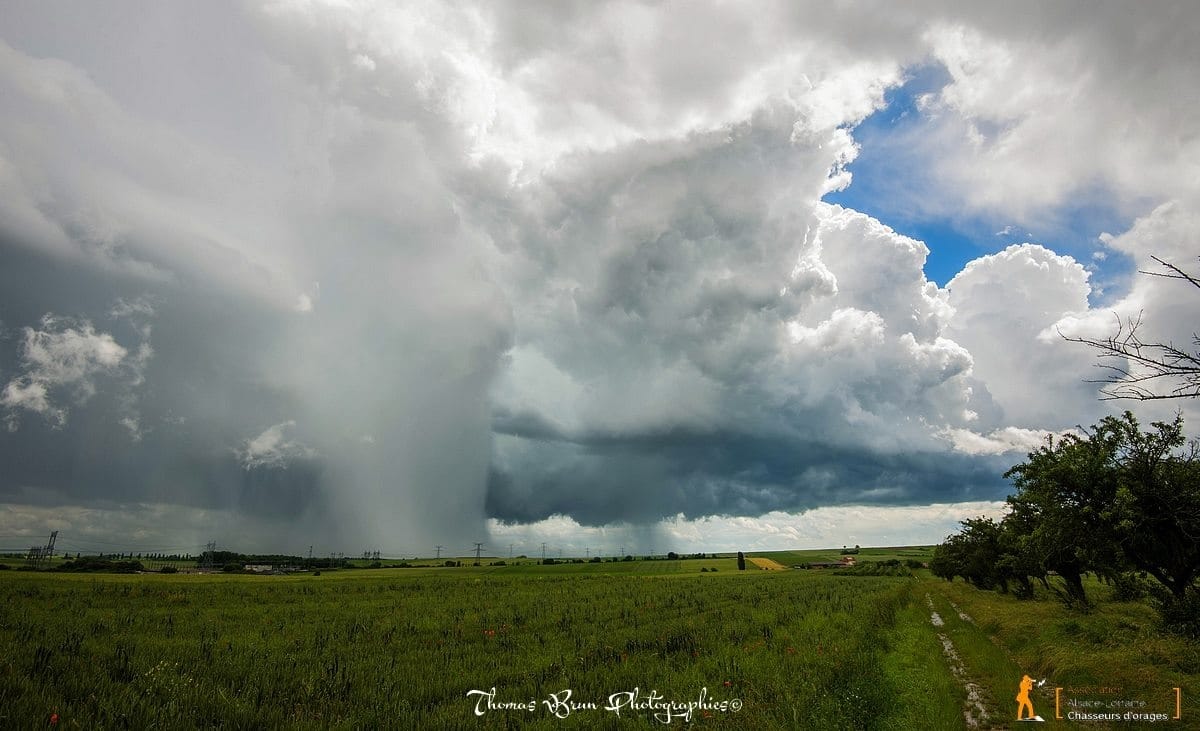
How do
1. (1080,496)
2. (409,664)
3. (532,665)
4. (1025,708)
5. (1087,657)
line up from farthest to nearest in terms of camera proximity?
(1080,496)
(1087,657)
(532,665)
(409,664)
(1025,708)

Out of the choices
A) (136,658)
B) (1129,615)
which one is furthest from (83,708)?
(1129,615)

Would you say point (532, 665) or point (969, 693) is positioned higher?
point (532, 665)

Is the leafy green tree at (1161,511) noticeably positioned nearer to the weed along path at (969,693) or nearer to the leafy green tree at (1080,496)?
the leafy green tree at (1080,496)

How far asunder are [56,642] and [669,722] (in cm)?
1948

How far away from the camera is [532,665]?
670 inches

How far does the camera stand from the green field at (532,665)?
11.7 metres

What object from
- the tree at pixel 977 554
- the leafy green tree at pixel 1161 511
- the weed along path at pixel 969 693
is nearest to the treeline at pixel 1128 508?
the leafy green tree at pixel 1161 511

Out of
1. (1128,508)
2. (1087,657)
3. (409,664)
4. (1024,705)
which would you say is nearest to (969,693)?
(1024,705)

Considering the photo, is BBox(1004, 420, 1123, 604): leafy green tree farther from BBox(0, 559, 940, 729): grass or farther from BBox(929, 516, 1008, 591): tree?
BBox(929, 516, 1008, 591): tree

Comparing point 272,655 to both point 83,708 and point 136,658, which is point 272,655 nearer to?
point 136,658

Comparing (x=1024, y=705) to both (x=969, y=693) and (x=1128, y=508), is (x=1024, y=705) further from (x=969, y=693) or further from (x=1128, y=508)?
(x=1128, y=508)

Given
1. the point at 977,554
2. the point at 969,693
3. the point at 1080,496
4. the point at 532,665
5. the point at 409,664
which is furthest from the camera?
the point at 977,554

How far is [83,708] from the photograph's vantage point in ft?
33.9

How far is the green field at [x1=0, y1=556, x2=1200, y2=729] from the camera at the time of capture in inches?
459
